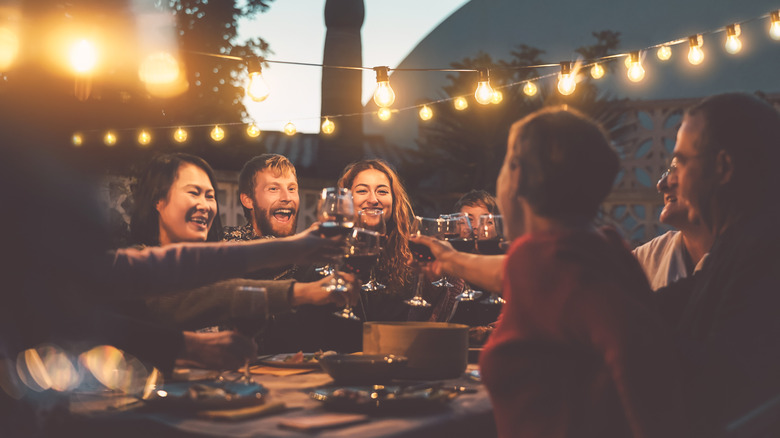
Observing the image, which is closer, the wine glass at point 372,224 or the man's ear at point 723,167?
the man's ear at point 723,167

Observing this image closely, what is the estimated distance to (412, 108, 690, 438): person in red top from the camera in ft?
4.47

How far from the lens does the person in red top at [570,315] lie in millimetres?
1361

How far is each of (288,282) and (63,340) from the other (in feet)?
2.83

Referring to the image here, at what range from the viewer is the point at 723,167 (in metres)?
1.91

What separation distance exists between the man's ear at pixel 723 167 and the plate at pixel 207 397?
4.25 feet

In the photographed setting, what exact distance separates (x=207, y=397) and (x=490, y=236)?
1.36 m

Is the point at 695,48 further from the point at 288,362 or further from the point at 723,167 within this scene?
the point at 288,362

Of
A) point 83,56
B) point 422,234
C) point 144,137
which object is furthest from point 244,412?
point 144,137

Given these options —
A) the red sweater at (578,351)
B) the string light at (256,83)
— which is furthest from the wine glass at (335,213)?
the string light at (256,83)

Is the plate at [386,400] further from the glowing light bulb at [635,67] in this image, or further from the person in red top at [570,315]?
the glowing light bulb at [635,67]

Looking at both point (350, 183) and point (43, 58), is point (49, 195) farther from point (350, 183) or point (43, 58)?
point (43, 58)

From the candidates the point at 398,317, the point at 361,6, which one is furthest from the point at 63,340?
the point at 361,6

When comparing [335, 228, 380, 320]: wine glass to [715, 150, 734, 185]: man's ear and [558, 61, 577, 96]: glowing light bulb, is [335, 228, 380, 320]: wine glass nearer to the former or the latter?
[715, 150, 734, 185]: man's ear

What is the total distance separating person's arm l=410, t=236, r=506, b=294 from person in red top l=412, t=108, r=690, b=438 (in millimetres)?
521
